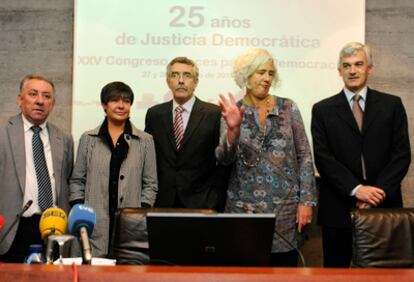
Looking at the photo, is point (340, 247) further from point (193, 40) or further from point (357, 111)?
point (193, 40)

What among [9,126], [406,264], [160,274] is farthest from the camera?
[9,126]

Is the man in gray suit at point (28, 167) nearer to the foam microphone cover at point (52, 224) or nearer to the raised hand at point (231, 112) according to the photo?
the raised hand at point (231, 112)

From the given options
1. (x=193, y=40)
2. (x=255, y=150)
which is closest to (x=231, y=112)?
(x=255, y=150)

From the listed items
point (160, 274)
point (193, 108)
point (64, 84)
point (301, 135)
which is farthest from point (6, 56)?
point (160, 274)

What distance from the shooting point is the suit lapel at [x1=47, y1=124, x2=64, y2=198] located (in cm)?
347

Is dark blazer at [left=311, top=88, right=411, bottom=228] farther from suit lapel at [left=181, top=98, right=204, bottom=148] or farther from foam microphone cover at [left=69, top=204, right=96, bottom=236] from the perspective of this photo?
foam microphone cover at [left=69, top=204, right=96, bottom=236]

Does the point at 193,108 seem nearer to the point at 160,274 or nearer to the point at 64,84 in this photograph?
the point at 64,84

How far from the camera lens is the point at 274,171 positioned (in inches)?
135

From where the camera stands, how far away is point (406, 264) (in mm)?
2555

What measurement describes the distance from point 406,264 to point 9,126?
2.28 meters

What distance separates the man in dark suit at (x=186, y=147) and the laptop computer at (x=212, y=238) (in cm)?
155

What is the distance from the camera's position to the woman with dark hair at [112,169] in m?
3.38

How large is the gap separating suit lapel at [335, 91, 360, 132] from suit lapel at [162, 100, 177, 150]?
3.35 ft

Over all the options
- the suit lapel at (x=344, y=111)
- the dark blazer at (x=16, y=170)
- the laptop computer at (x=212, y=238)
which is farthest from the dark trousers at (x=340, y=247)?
the laptop computer at (x=212, y=238)
